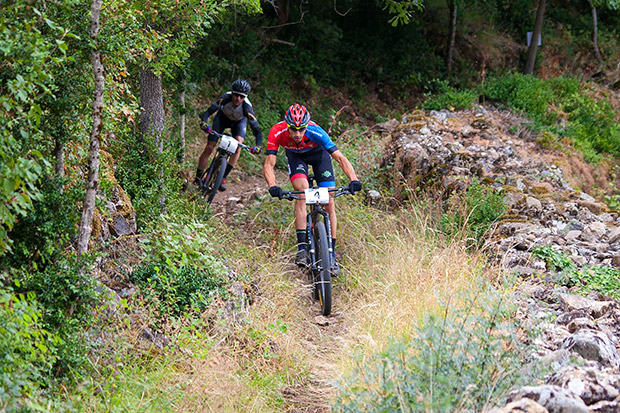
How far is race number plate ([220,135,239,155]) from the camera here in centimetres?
885

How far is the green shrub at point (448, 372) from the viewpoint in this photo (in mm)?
3744

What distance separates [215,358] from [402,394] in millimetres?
1830

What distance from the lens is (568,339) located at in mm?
4691

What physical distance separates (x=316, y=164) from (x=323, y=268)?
5.16ft

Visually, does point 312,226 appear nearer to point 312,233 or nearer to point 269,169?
point 312,233

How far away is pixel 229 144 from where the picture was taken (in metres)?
8.85

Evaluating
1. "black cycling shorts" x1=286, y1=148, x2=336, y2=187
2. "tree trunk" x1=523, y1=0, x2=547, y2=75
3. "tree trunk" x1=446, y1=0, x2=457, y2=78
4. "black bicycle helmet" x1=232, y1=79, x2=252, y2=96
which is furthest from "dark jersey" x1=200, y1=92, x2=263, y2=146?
"tree trunk" x1=523, y1=0, x2=547, y2=75

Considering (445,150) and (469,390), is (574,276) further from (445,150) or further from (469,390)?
(445,150)

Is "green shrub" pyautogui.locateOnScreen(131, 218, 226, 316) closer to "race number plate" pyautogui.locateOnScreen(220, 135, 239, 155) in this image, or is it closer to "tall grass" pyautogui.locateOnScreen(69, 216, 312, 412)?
"tall grass" pyautogui.locateOnScreen(69, 216, 312, 412)

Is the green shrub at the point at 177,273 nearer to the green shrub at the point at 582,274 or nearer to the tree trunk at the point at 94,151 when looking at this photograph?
the tree trunk at the point at 94,151

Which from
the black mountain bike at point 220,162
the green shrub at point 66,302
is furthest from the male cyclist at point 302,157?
the green shrub at point 66,302

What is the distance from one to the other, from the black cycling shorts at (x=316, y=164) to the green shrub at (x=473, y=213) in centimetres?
156

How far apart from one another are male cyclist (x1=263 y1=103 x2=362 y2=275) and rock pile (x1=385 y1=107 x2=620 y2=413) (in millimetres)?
1922

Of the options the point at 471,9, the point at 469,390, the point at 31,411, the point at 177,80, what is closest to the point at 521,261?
the point at 469,390
